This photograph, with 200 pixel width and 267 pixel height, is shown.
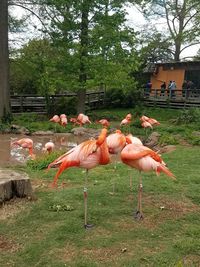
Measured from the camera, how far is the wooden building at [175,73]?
28.6 m

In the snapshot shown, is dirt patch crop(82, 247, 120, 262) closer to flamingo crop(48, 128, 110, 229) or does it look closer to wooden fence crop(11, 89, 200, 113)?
flamingo crop(48, 128, 110, 229)

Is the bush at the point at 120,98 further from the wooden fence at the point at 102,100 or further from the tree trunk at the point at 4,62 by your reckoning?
the tree trunk at the point at 4,62

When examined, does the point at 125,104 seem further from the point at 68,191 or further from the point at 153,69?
the point at 68,191

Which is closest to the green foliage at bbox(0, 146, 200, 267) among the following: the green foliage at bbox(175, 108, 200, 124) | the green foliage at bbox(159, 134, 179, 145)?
the green foliage at bbox(159, 134, 179, 145)

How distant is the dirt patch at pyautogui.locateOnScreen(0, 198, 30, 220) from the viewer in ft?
18.5

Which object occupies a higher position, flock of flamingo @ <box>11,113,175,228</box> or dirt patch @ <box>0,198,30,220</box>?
flock of flamingo @ <box>11,113,175,228</box>

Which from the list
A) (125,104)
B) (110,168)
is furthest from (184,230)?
(125,104)

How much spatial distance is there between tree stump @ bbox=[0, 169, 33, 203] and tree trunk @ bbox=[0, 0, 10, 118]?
12.6m

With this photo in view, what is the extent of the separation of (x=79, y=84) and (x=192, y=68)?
11753 mm

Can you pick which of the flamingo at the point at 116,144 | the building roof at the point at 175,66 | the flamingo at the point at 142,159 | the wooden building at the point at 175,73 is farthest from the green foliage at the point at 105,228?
the wooden building at the point at 175,73

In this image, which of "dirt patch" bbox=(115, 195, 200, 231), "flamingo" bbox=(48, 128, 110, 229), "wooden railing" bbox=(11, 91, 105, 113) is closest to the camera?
"flamingo" bbox=(48, 128, 110, 229)

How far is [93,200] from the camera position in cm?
625

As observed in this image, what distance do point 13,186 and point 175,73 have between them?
2562 cm

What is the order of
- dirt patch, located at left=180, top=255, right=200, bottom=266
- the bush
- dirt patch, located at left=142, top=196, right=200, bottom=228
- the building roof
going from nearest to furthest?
dirt patch, located at left=180, top=255, right=200, bottom=266 → dirt patch, located at left=142, top=196, right=200, bottom=228 → the bush → the building roof
